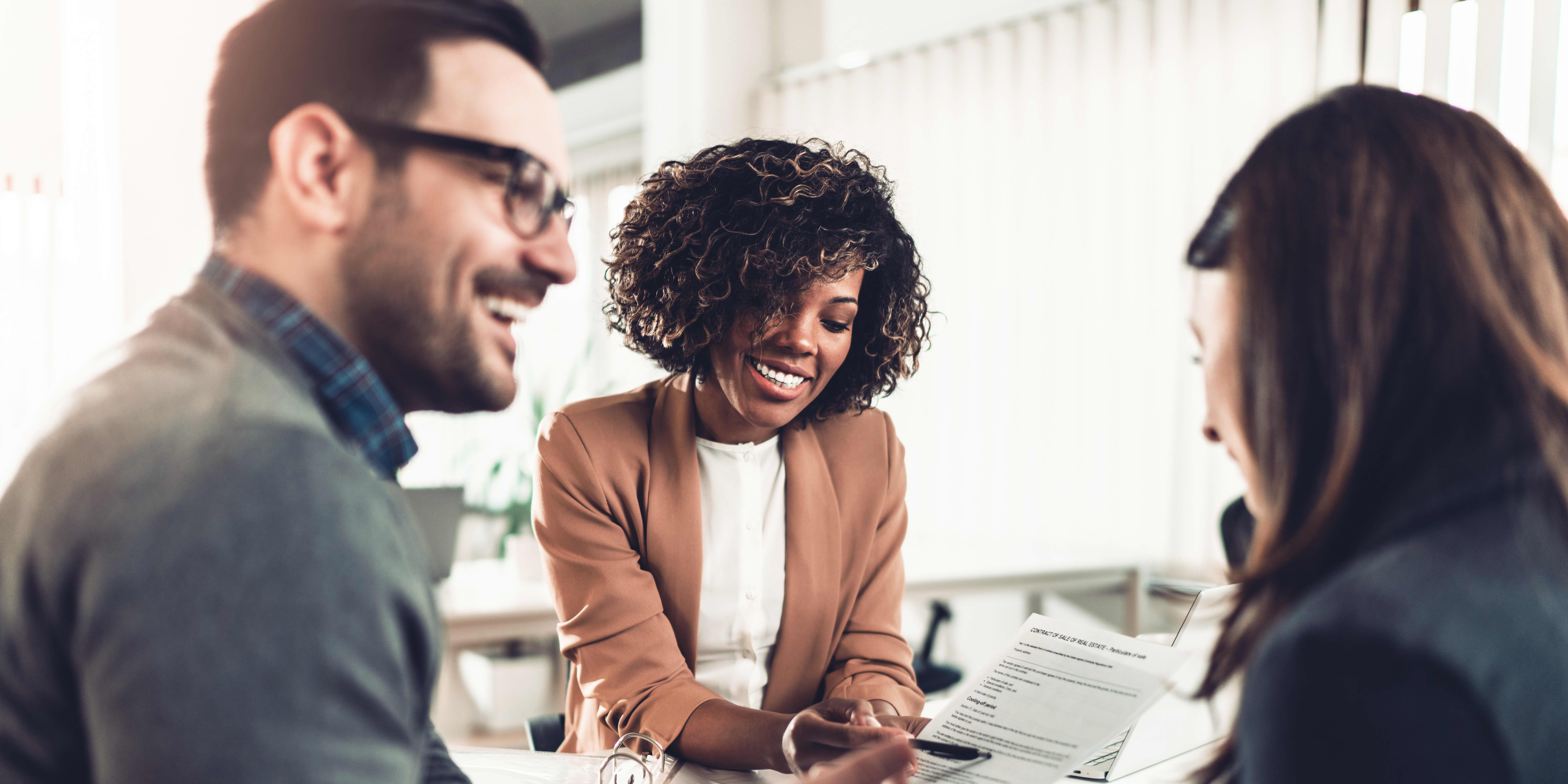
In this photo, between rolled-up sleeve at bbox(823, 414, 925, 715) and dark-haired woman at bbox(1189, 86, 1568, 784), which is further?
rolled-up sleeve at bbox(823, 414, 925, 715)

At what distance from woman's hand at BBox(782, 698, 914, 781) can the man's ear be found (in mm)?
766

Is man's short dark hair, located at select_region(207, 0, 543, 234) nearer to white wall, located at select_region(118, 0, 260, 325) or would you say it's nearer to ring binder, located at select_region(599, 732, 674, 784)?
ring binder, located at select_region(599, 732, 674, 784)

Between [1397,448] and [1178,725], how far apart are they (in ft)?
2.84

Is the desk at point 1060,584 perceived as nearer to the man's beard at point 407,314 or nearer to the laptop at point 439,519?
the laptop at point 439,519

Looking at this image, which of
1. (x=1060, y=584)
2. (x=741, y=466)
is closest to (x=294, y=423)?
(x=741, y=466)

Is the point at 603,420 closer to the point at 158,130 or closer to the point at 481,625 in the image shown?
the point at 481,625

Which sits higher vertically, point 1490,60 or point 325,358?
point 1490,60

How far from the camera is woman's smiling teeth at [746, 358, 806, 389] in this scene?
147 cm

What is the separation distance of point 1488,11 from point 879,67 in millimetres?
2039

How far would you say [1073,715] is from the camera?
0.96 m

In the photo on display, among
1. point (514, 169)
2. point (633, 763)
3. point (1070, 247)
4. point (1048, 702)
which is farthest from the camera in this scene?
point (1070, 247)

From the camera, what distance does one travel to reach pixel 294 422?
585 millimetres

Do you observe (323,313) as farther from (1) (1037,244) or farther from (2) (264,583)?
(1) (1037,244)

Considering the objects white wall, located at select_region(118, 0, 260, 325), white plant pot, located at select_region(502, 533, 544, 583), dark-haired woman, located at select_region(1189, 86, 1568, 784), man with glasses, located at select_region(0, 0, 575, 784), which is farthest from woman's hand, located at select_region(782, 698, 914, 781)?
white wall, located at select_region(118, 0, 260, 325)
